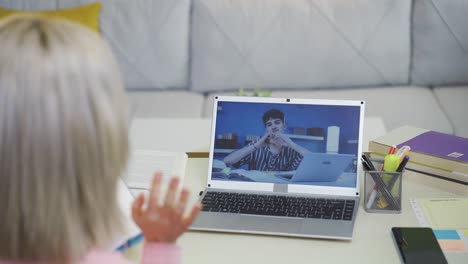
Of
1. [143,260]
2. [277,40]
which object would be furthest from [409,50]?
[143,260]

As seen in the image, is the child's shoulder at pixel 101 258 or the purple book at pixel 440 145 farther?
the purple book at pixel 440 145

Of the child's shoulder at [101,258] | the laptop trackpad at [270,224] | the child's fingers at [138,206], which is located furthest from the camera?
the laptop trackpad at [270,224]

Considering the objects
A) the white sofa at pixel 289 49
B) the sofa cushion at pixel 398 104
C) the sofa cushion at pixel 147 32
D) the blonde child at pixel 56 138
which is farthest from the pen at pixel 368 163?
the sofa cushion at pixel 147 32

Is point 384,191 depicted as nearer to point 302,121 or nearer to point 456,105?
point 302,121

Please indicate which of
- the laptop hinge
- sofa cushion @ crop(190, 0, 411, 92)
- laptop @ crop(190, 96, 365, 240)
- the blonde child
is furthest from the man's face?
sofa cushion @ crop(190, 0, 411, 92)

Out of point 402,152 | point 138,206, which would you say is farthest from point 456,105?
point 138,206

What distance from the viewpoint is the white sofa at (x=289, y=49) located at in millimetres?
2383

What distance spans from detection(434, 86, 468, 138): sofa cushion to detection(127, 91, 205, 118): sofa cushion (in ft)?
3.17

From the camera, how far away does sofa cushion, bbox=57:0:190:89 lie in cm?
249

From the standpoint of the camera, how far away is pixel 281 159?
4.05 feet

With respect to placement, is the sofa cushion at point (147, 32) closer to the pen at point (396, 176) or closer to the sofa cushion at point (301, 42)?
the sofa cushion at point (301, 42)

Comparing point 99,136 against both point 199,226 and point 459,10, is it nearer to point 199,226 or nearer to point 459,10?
point 199,226

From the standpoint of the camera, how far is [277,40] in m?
2.42

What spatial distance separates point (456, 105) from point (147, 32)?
130 cm
